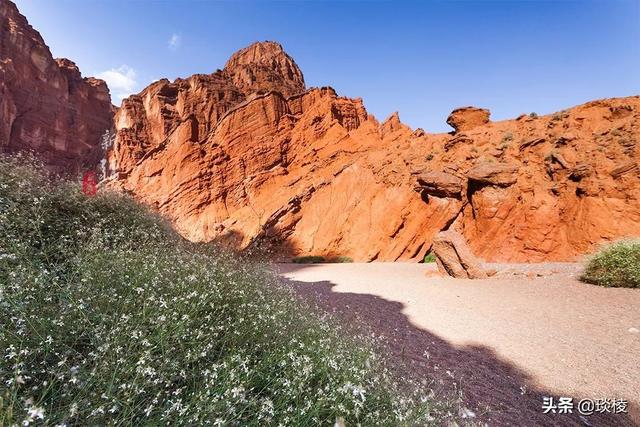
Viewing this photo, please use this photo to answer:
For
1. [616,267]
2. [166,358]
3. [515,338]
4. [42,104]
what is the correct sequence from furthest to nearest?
1. [42,104]
2. [616,267]
3. [515,338]
4. [166,358]

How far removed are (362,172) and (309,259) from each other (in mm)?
8903

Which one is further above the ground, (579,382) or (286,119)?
(286,119)

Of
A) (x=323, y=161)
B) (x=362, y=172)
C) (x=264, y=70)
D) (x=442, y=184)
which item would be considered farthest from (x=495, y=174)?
(x=264, y=70)

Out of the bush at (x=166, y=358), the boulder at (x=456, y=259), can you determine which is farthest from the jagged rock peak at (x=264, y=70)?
the bush at (x=166, y=358)

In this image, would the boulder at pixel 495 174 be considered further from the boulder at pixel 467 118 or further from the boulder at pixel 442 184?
the boulder at pixel 467 118

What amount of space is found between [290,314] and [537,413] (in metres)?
3.35

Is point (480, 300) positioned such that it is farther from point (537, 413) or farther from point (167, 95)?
point (167, 95)

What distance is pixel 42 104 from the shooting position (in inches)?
1763

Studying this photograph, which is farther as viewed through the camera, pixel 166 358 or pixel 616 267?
pixel 616 267

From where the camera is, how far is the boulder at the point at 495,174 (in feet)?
59.3

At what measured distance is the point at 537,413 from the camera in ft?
12.4

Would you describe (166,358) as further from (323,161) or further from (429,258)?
(323,161)

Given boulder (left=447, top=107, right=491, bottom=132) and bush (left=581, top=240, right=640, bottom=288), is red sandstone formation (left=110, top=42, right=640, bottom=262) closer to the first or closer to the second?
boulder (left=447, top=107, right=491, bottom=132)

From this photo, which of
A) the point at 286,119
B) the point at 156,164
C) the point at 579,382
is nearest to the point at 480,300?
the point at 579,382
